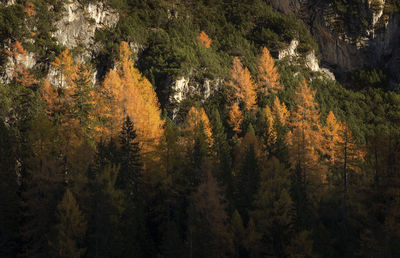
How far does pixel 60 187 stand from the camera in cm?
3356

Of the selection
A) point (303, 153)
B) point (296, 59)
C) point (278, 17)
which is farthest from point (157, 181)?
point (278, 17)

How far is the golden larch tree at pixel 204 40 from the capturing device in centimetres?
7201

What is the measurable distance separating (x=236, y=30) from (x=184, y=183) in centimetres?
5282

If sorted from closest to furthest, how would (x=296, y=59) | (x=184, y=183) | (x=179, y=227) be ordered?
1. (x=179, y=227)
2. (x=184, y=183)
3. (x=296, y=59)

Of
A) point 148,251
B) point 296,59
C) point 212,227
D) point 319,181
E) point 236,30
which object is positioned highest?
point 236,30

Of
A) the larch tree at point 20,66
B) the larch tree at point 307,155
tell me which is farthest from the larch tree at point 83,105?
the larch tree at point 307,155

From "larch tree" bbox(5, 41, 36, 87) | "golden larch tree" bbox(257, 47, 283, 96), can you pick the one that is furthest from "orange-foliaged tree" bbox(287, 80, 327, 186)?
"larch tree" bbox(5, 41, 36, 87)

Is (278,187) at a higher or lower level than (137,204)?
higher

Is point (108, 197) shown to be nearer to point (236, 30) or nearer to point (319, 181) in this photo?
point (319, 181)

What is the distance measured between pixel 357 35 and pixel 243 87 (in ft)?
144

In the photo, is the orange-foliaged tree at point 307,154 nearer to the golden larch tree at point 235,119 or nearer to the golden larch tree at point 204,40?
the golden larch tree at point 235,119

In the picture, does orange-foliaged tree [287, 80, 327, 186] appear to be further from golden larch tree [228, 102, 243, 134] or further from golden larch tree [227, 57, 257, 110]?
golden larch tree [227, 57, 257, 110]

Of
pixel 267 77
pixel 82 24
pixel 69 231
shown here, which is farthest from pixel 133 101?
pixel 267 77

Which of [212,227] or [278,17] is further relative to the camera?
[278,17]
